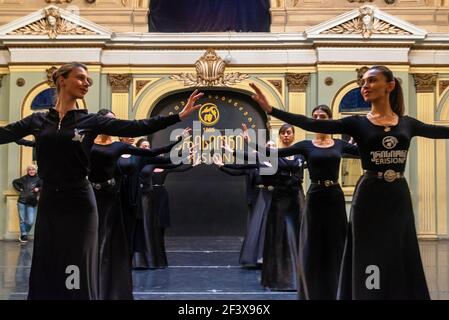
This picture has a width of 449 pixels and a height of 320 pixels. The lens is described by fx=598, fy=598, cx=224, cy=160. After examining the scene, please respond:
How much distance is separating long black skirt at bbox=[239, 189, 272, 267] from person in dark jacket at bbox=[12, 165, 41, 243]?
5013 millimetres

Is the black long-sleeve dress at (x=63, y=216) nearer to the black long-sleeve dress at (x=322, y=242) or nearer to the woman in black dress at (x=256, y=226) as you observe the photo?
the black long-sleeve dress at (x=322, y=242)

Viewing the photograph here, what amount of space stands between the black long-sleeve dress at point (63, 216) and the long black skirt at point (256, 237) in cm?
469

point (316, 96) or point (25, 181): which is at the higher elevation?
point (316, 96)

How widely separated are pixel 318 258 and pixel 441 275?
3257mm

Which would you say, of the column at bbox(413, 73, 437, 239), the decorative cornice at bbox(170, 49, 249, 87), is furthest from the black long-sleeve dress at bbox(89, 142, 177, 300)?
the column at bbox(413, 73, 437, 239)

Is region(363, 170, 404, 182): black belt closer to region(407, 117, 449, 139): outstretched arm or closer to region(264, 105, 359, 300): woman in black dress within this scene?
region(407, 117, 449, 139): outstretched arm

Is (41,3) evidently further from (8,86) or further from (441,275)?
(441,275)

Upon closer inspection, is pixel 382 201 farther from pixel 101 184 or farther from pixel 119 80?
pixel 119 80

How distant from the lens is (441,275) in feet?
23.3

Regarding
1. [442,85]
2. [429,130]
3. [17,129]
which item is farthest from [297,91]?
[17,129]

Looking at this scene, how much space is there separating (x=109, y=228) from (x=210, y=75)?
7.76 meters

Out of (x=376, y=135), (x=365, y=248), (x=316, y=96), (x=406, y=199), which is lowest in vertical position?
(x=365, y=248)

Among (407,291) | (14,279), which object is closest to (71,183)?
(407,291)
